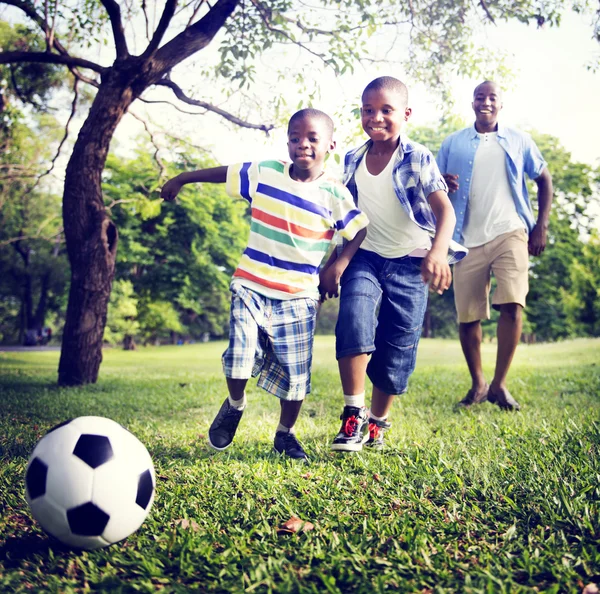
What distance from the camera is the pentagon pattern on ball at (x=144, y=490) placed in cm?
255

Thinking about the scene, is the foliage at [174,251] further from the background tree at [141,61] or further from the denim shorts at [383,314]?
the denim shorts at [383,314]

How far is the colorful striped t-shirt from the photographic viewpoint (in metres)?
3.63

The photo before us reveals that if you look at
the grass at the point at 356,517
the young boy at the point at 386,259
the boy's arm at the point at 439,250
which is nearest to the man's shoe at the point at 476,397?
the grass at the point at 356,517

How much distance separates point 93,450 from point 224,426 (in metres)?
1.37

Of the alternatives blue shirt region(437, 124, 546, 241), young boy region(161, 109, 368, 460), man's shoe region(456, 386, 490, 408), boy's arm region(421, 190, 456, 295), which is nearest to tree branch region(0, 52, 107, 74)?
blue shirt region(437, 124, 546, 241)

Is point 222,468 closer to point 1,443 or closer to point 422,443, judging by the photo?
point 422,443

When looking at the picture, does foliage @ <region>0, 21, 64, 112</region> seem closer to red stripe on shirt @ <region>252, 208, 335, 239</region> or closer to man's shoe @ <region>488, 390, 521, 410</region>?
red stripe on shirt @ <region>252, 208, 335, 239</region>

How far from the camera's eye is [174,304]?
25875 mm

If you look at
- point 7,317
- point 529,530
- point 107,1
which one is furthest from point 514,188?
point 7,317

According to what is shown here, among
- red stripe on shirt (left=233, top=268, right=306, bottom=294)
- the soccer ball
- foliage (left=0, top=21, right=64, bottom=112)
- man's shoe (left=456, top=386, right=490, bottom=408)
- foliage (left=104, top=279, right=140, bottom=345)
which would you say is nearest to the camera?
the soccer ball

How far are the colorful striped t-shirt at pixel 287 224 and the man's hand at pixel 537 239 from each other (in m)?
2.56

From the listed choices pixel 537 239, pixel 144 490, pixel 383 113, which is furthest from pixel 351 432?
pixel 537 239

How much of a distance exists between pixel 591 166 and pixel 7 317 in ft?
106

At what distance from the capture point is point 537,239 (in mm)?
5605
